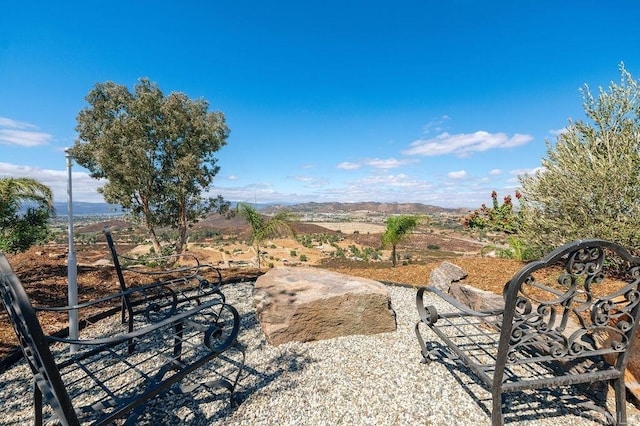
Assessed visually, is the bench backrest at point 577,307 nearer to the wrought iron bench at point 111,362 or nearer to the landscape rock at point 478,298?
the landscape rock at point 478,298

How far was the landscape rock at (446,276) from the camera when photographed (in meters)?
6.32

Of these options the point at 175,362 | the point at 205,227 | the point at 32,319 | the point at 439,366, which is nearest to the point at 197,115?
the point at 175,362

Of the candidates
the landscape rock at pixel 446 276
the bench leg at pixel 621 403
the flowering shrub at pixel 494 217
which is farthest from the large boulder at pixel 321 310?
the flowering shrub at pixel 494 217

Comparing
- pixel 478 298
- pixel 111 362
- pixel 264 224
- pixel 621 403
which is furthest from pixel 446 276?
pixel 111 362

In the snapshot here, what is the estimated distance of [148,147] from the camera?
314 inches

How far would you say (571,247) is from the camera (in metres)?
1.96

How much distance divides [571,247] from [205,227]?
177ft

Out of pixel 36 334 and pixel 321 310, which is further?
pixel 321 310

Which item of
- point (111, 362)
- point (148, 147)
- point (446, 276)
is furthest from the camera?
point (148, 147)

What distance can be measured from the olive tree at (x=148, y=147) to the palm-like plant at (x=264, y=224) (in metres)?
1.69

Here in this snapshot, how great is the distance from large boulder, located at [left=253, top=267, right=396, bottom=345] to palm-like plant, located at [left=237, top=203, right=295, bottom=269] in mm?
4533

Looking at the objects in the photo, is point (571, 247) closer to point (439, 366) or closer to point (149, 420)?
point (439, 366)

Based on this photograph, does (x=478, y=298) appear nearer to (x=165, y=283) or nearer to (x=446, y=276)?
(x=446, y=276)

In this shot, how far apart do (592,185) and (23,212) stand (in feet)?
42.7
